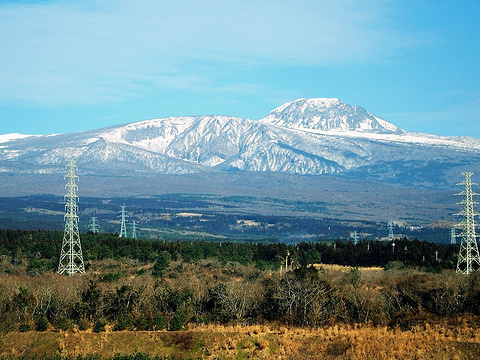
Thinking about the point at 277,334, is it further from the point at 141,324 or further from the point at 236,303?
the point at 236,303

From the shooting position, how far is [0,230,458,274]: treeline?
291 feet

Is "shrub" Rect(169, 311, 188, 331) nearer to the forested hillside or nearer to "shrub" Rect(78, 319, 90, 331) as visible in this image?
the forested hillside


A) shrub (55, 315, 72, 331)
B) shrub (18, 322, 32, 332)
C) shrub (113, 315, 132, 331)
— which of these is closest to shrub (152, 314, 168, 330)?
shrub (113, 315, 132, 331)

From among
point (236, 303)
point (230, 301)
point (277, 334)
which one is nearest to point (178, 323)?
point (230, 301)

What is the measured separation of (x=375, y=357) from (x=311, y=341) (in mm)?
3711

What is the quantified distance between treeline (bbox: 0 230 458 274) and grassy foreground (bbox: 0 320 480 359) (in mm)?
44831

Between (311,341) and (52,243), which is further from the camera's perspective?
(52,243)

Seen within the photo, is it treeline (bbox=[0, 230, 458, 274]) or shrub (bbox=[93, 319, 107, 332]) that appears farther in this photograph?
treeline (bbox=[0, 230, 458, 274])

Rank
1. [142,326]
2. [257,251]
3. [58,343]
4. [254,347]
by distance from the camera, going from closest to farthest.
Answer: [254,347], [58,343], [142,326], [257,251]

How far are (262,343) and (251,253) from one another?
64.1m

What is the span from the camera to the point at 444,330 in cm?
3734

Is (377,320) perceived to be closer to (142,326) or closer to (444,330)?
(444,330)

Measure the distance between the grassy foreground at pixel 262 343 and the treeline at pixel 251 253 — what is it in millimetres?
44831

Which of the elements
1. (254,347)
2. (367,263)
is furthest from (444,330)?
(367,263)
